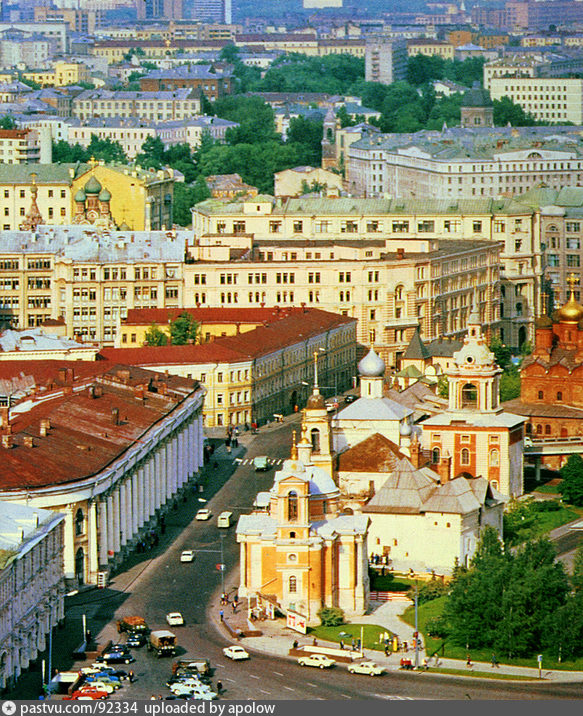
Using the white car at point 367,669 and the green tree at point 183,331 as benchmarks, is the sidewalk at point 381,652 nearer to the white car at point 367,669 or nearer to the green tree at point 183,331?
the white car at point 367,669

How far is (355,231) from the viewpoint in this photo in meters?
193

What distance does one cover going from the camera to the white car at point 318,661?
9706 cm

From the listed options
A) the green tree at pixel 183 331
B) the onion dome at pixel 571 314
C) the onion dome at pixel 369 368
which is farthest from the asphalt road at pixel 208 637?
the green tree at pixel 183 331

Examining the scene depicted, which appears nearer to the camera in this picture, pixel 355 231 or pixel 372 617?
pixel 372 617

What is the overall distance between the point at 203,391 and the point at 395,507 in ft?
91.3

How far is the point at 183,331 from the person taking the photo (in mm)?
160375

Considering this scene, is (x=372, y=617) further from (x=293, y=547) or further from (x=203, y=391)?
(x=203, y=391)

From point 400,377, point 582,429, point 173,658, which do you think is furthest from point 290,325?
point 173,658

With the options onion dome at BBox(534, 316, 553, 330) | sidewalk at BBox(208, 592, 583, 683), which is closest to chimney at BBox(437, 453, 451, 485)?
sidewalk at BBox(208, 592, 583, 683)

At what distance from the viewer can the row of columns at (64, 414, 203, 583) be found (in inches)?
4284

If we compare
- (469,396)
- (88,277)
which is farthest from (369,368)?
(88,277)

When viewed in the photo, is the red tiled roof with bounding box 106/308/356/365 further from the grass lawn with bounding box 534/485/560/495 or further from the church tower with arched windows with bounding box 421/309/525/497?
the church tower with arched windows with bounding box 421/309/525/497

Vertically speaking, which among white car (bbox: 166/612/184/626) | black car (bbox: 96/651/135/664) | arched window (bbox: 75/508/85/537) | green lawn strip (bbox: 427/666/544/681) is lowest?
green lawn strip (bbox: 427/666/544/681)

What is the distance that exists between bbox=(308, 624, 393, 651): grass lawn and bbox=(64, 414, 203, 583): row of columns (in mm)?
10890
